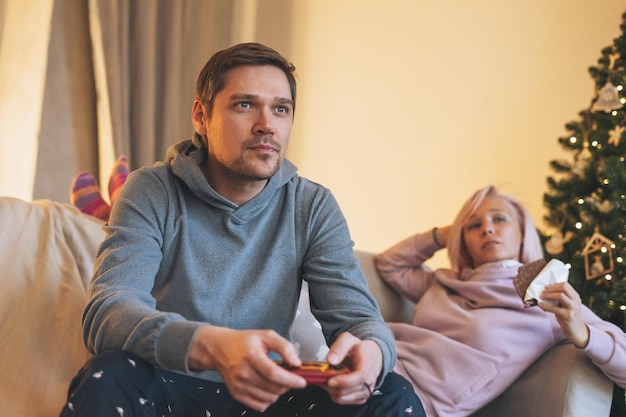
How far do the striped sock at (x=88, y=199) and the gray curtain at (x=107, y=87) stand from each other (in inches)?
20.4

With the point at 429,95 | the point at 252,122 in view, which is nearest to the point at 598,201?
the point at 429,95

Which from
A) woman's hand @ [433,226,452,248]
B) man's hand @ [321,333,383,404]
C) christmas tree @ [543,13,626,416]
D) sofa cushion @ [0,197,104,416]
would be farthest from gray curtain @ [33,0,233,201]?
man's hand @ [321,333,383,404]

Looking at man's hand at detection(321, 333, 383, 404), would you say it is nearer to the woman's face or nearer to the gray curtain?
the woman's face

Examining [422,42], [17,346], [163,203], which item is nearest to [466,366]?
[163,203]

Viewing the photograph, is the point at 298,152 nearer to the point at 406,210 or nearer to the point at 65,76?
the point at 406,210

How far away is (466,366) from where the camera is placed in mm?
2094

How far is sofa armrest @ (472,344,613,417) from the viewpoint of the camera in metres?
1.93

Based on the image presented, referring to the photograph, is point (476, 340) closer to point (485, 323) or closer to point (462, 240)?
point (485, 323)

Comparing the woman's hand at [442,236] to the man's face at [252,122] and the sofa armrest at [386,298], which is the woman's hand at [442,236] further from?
the man's face at [252,122]

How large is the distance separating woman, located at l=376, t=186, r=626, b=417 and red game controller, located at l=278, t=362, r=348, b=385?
84cm

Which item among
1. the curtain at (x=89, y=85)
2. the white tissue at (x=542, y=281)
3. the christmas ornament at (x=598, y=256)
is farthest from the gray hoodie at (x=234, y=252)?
the curtain at (x=89, y=85)

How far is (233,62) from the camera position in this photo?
172 centimetres

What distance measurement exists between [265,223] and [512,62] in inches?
79.0

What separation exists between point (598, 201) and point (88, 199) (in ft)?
5.76
